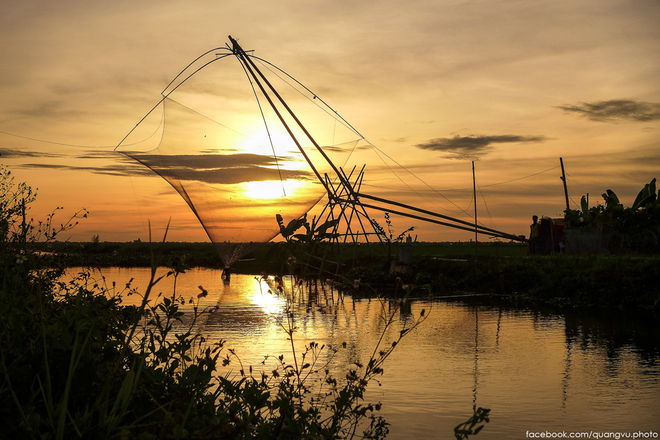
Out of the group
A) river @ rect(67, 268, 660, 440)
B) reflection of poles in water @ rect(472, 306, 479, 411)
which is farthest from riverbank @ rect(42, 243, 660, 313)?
reflection of poles in water @ rect(472, 306, 479, 411)

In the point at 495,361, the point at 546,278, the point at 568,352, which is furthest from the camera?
the point at 546,278

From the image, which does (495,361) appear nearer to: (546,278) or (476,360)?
(476,360)

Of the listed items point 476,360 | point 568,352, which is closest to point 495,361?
point 476,360

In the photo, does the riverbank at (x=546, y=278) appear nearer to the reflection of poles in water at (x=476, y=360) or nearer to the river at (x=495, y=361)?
the river at (x=495, y=361)

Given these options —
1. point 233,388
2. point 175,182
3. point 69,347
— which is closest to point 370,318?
point 175,182

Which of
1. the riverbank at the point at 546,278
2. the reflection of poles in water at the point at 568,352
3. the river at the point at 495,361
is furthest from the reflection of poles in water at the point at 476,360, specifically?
the riverbank at the point at 546,278

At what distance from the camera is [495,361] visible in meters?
8.41

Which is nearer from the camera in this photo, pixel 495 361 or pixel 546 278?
pixel 495 361

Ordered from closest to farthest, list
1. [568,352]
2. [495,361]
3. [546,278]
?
[495,361]
[568,352]
[546,278]

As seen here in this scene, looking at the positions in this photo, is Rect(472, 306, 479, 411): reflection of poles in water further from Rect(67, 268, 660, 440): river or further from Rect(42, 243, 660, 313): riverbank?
Rect(42, 243, 660, 313): riverbank

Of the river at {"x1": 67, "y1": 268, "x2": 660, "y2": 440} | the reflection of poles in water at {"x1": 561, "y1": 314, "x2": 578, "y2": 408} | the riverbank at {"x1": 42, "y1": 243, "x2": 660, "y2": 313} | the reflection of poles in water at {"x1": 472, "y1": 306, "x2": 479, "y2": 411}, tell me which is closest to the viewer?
the river at {"x1": 67, "y1": 268, "x2": 660, "y2": 440}

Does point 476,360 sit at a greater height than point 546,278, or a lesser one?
lesser

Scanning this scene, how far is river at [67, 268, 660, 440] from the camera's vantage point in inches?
227

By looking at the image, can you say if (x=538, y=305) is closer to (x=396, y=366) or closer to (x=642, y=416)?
(x=396, y=366)
